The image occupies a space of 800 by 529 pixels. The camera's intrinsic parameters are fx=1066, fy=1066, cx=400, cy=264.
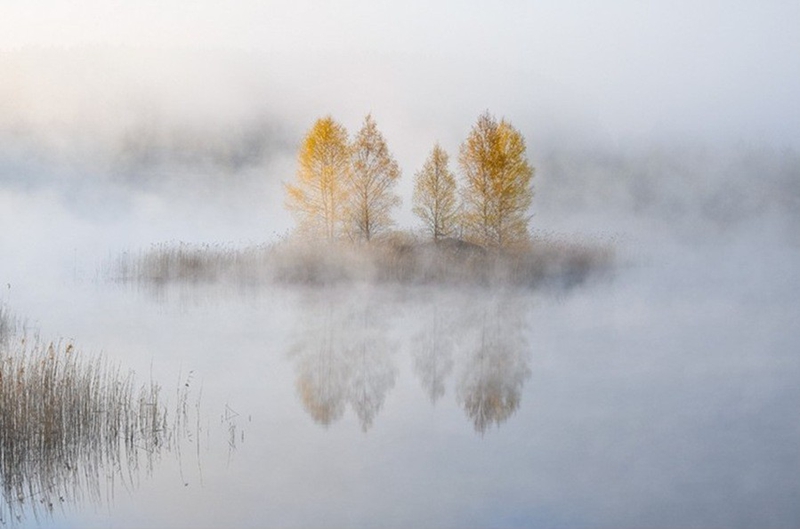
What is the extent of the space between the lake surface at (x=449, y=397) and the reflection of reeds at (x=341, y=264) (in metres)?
0.61

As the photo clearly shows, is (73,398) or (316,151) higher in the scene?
(316,151)

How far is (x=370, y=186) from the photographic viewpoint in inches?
1054

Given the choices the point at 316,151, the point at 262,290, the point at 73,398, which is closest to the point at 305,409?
the point at 73,398

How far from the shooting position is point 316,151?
90.3 feet

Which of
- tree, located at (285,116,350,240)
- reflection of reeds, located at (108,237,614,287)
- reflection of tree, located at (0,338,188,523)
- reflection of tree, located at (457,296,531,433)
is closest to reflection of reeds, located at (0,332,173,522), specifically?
reflection of tree, located at (0,338,188,523)

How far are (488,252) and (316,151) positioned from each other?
520cm

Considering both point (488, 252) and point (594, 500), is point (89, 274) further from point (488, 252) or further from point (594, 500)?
point (594, 500)

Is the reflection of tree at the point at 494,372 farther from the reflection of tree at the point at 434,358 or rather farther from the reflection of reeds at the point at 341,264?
the reflection of reeds at the point at 341,264

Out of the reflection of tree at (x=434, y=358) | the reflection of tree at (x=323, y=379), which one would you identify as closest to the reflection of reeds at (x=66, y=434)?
the reflection of tree at (x=323, y=379)

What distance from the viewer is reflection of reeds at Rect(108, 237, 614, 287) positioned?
1017 inches

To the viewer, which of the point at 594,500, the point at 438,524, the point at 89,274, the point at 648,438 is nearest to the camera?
the point at 438,524

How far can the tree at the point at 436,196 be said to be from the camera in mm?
26622

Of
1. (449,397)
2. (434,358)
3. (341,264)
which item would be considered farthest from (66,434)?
(341,264)

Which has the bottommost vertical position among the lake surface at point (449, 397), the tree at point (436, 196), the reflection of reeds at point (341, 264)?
the lake surface at point (449, 397)
